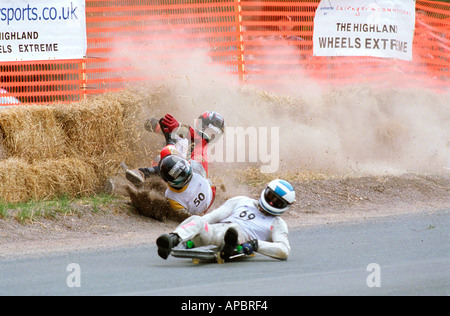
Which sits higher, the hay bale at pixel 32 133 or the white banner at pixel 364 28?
the white banner at pixel 364 28

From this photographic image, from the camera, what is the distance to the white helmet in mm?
7398

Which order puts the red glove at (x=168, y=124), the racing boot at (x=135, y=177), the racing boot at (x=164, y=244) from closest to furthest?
the racing boot at (x=164, y=244) < the racing boot at (x=135, y=177) < the red glove at (x=168, y=124)

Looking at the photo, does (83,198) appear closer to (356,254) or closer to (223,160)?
(223,160)

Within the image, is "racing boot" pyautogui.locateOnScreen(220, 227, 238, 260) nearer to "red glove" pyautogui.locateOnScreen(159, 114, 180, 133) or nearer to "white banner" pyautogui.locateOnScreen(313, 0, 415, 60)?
"red glove" pyautogui.locateOnScreen(159, 114, 180, 133)

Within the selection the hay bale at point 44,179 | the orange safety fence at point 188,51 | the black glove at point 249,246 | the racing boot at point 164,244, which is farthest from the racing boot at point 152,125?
the racing boot at point 164,244

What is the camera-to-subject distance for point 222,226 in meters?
7.38

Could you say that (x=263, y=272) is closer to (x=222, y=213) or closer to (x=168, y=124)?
(x=222, y=213)

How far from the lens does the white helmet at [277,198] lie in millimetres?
7398

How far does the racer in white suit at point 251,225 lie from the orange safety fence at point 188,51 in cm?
588

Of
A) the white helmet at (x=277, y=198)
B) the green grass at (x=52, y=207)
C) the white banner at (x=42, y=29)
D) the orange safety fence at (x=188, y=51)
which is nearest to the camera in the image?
the white helmet at (x=277, y=198)

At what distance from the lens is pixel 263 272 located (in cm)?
660

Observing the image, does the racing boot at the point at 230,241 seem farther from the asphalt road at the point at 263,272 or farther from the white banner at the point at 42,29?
the white banner at the point at 42,29
